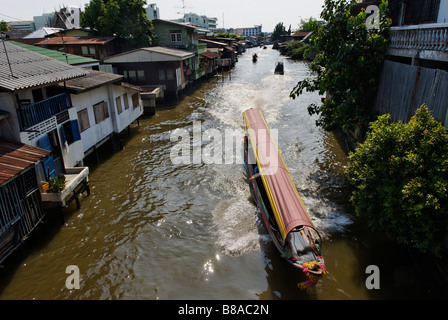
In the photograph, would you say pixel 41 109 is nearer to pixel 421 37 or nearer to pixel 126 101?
pixel 126 101

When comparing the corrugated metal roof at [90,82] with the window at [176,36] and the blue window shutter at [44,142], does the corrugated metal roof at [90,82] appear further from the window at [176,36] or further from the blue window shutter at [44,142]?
the window at [176,36]

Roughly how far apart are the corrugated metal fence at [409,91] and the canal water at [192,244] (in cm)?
488

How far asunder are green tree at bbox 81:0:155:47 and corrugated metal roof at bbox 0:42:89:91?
2855cm

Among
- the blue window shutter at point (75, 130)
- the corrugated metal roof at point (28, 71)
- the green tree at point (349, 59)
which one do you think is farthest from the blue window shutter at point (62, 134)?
the green tree at point (349, 59)

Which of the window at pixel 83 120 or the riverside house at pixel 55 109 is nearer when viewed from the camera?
the riverside house at pixel 55 109

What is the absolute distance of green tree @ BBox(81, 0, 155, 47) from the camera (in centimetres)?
3988

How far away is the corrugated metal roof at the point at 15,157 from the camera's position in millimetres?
9672

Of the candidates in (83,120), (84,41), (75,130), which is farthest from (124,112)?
(84,41)

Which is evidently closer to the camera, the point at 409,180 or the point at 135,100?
the point at 409,180

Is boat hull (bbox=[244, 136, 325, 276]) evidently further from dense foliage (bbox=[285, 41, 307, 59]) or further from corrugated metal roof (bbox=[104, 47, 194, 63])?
dense foliage (bbox=[285, 41, 307, 59])

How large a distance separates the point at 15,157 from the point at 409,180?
1323cm

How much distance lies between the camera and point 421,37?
1181 cm
